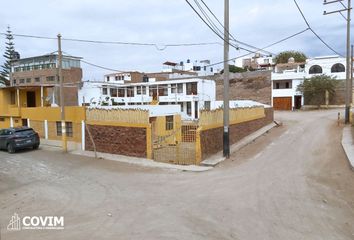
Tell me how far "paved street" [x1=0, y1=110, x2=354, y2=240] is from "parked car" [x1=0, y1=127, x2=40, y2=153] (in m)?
4.79

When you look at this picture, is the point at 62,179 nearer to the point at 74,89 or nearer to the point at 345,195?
the point at 345,195

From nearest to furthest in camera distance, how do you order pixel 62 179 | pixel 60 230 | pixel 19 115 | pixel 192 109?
pixel 60 230, pixel 62 179, pixel 19 115, pixel 192 109

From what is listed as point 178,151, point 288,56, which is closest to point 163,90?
point 178,151

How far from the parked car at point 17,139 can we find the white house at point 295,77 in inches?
1573

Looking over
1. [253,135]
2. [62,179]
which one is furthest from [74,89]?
[62,179]

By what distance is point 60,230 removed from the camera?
7871 mm

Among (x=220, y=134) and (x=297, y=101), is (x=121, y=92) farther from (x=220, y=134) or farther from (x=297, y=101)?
(x=220, y=134)

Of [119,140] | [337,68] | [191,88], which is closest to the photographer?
[119,140]

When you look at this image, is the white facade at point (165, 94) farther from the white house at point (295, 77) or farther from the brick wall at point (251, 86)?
the white house at point (295, 77)

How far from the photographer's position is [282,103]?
5438 centimetres

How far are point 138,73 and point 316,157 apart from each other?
6549cm

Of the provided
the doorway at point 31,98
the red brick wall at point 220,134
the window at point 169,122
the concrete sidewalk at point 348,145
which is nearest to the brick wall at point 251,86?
the red brick wall at point 220,134

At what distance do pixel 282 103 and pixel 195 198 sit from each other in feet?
154

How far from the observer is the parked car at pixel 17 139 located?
2369 centimetres
